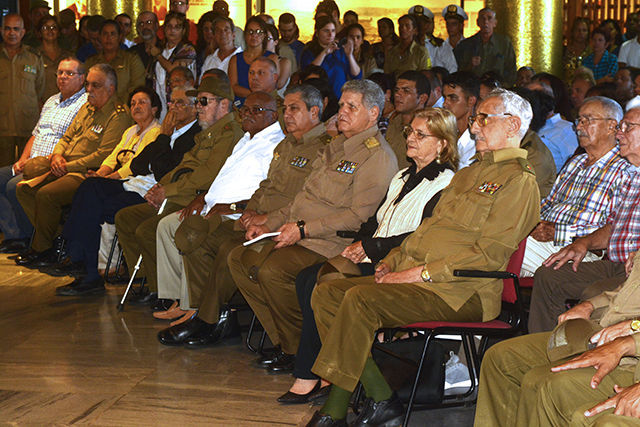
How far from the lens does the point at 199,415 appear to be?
3.88 meters

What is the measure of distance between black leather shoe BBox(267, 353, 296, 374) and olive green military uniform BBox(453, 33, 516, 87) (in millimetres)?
4879

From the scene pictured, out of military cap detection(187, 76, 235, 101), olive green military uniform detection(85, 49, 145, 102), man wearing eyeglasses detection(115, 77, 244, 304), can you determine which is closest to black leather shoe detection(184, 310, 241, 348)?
man wearing eyeglasses detection(115, 77, 244, 304)

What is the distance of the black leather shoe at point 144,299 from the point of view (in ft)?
19.3

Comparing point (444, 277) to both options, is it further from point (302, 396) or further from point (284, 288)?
point (284, 288)

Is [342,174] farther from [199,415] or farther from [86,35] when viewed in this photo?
[86,35]

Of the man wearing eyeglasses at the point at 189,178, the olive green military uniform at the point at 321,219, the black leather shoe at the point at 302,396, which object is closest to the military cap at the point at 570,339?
the black leather shoe at the point at 302,396

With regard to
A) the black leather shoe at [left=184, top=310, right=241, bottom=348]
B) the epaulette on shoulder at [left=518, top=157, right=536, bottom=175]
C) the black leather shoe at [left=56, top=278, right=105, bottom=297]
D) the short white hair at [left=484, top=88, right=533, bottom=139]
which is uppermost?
the short white hair at [left=484, top=88, right=533, bottom=139]

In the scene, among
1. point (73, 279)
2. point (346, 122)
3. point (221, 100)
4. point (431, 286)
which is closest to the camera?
point (431, 286)

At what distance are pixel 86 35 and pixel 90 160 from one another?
11.1ft

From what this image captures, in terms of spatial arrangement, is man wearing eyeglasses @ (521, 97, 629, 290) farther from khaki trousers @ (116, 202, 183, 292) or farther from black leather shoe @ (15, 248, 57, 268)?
black leather shoe @ (15, 248, 57, 268)

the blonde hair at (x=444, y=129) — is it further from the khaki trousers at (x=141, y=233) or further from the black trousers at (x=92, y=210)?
the black trousers at (x=92, y=210)

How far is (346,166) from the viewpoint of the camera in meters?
4.53

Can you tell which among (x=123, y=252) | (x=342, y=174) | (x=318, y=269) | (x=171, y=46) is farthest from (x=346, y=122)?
(x=171, y=46)

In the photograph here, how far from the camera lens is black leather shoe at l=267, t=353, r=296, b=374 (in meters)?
4.50
